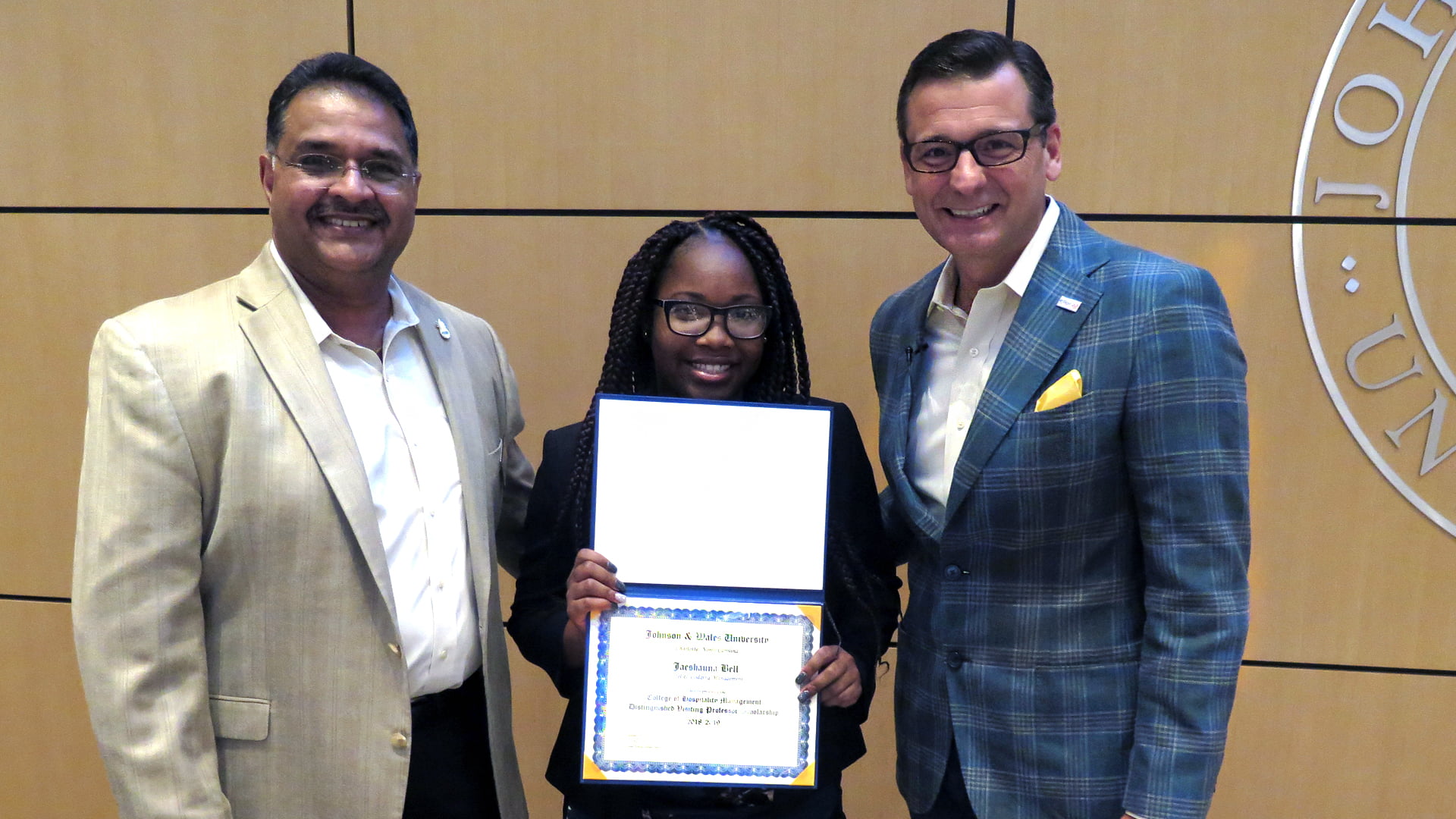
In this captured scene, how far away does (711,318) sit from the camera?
157 centimetres

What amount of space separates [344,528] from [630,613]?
444 millimetres

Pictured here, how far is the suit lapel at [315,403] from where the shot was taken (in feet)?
4.53

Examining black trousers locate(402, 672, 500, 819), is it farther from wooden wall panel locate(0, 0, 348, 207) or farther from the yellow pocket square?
wooden wall panel locate(0, 0, 348, 207)

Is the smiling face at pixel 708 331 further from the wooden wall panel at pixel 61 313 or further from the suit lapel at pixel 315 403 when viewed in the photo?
the wooden wall panel at pixel 61 313

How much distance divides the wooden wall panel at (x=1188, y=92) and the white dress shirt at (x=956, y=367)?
36.1 inches

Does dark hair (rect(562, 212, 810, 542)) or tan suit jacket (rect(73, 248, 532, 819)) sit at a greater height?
dark hair (rect(562, 212, 810, 542))

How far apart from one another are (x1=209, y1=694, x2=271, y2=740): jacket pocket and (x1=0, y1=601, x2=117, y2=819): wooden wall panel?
1.72 meters

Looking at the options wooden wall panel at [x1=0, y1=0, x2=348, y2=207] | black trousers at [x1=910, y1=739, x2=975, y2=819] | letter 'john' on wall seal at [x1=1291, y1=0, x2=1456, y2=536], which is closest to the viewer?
black trousers at [x1=910, y1=739, x2=975, y2=819]

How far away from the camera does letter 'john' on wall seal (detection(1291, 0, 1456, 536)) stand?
217cm

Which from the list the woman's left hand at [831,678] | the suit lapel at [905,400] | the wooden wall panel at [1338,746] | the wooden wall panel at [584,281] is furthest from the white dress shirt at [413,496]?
the wooden wall panel at [1338,746]

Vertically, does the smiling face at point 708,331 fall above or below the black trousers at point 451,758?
above

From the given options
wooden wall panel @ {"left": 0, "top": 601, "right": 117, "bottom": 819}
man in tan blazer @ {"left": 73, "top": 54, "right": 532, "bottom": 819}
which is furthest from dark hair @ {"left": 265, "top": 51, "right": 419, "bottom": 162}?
wooden wall panel @ {"left": 0, "top": 601, "right": 117, "bottom": 819}

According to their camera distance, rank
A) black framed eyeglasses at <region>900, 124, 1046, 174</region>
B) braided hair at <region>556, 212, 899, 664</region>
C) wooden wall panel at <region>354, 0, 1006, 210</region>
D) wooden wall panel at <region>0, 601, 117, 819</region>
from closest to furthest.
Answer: black framed eyeglasses at <region>900, 124, 1046, 174</region>
braided hair at <region>556, 212, 899, 664</region>
wooden wall panel at <region>354, 0, 1006, 210</region>
wooden wall panel at <region>0, 601, 117, 819</region>

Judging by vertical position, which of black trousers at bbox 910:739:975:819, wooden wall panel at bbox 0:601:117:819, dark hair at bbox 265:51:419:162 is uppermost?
dark hair at bbox 265:51:419:162
